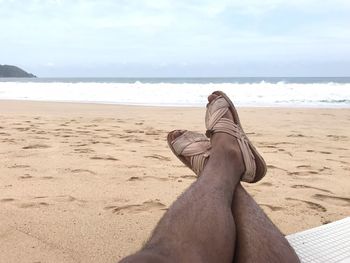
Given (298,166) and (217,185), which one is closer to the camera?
(217,185)

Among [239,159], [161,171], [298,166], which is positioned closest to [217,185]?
[239,159]

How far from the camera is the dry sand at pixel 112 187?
192 centimetres

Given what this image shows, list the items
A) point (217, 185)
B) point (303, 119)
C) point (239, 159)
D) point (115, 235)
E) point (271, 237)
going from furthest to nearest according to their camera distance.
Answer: point (303, 119), point (115, 235), point (239, 159), point (217, 185), point (271, 237)

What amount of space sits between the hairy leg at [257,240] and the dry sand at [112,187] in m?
0.68

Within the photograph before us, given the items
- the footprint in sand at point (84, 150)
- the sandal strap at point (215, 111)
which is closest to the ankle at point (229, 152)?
the sandal strap at point (215, 111)

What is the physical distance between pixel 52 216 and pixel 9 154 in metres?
1.66

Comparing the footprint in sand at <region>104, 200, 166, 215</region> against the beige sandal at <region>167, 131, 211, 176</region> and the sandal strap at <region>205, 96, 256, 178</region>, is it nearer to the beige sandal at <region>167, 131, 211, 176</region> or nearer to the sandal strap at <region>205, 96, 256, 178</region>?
the beige sandal at <region>167, 131, 211, 176</region>

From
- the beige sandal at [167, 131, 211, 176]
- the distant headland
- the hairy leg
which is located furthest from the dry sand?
the distant headland

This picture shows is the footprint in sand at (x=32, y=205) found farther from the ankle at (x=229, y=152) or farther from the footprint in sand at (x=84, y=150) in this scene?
the footprint in sand at (x=84, y=150)

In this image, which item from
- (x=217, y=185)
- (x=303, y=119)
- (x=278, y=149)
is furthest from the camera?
(x=303, y=119)

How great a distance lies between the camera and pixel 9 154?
3619 mm

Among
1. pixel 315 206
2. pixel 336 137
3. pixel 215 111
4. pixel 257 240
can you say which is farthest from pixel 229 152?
pixel 336 137

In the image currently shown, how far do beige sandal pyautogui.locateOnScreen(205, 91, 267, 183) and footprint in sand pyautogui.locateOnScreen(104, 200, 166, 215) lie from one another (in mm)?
660

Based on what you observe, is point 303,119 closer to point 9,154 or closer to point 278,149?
point 278,149
